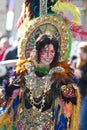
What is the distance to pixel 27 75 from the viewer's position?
5215 mm

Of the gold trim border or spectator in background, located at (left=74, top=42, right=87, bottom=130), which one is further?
spectator in background, located at (left=74, top=42, right=87, bottom=130)

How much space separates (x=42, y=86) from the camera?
520cm

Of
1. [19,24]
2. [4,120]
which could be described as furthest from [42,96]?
[19,24]

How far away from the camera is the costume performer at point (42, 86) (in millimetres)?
5168

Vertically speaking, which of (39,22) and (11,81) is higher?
(39,22)

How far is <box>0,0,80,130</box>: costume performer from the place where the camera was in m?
5.17

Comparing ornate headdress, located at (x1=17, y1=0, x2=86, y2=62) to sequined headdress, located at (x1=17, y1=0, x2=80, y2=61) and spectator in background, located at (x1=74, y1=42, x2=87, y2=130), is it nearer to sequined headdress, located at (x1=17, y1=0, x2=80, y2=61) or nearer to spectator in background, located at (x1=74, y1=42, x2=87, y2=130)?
sequined headdress, located at (x1=17, y1=0, x2=80, y2=61)

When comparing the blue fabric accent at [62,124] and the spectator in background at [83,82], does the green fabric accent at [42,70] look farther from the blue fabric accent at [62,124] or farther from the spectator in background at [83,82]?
the spectator in background at [83,82]

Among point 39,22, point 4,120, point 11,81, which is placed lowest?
point 4,120

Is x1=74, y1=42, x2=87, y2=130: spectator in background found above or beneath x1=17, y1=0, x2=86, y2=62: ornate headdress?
beneath

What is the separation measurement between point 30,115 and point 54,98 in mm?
270

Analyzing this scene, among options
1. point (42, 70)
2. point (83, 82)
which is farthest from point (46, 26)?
point (83, 82)

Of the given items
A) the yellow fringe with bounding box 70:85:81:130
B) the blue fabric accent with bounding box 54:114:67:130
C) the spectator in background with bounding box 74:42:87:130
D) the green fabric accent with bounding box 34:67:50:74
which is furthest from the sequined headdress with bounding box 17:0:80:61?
the spectator in background with bounding box 74:42:87:130

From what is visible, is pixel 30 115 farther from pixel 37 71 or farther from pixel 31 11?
pixel 31 11
